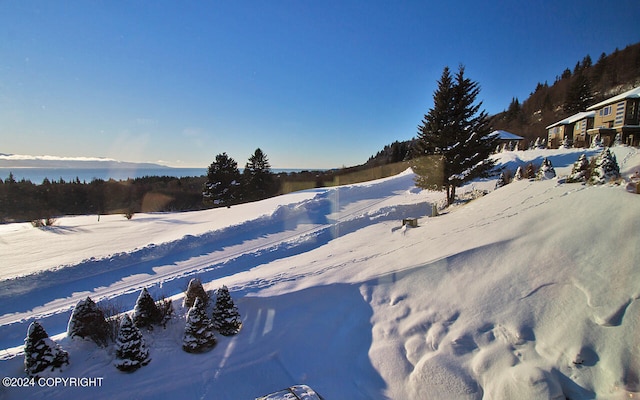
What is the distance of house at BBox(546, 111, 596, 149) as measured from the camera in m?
25.5

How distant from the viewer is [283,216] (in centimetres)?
1480

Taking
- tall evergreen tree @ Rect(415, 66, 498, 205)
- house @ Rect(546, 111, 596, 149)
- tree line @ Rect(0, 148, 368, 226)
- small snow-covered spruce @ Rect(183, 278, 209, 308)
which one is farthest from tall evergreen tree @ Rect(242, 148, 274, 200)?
house @ Rect(546, 111, 596, 149)

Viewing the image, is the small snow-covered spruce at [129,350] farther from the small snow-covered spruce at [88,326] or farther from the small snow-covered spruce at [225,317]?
the small snow-covered spruce at [225,317]

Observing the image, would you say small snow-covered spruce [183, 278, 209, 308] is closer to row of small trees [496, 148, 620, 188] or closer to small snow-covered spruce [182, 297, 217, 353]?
small snow-covered spruce [182, 297, 217, 353]

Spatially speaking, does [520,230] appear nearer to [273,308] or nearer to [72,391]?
[273,308]

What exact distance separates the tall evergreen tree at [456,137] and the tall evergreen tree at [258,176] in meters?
23.1

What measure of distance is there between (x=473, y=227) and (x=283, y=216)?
9624 millimetres

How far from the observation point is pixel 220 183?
28.4m

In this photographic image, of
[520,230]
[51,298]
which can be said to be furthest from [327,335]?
[51,298]

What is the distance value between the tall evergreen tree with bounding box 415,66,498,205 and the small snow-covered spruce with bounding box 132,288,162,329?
14491 millimetres

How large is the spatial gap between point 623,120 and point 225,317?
30757 millimetres

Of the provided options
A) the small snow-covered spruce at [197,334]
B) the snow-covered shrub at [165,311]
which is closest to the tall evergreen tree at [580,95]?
the small snow-covered spruce at [197,334]

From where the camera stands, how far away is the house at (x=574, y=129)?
25.5m

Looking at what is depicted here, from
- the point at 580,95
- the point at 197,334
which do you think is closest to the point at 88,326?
the point at 197,334
